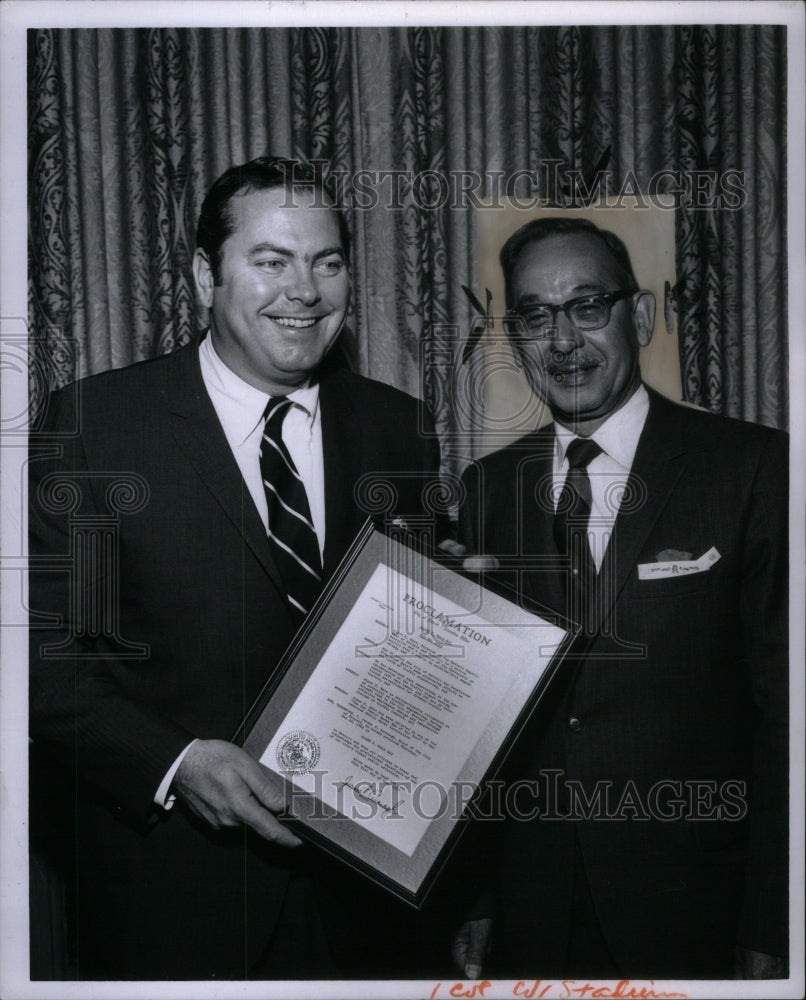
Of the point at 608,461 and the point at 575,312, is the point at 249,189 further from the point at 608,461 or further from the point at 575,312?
the point at 608,461

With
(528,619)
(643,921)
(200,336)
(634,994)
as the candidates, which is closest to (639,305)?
(528,619)

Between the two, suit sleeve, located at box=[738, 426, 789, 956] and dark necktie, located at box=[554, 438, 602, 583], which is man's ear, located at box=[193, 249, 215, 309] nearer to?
dark necktie, located at box=[554, 438, 602, 583]

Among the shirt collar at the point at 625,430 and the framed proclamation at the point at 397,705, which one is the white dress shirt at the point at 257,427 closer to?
the framed proclamation at the point at 397,705

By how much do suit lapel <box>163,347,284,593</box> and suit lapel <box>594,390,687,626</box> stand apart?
0.59 m

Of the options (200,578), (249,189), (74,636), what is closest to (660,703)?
(200,578)

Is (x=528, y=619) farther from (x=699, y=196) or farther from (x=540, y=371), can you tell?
(x=699, y=196)

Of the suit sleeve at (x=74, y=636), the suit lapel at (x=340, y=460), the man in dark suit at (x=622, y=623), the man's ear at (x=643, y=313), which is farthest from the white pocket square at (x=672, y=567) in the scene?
the suit sleeve at (x=74, y=636)

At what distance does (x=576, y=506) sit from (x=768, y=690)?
1.61 ft

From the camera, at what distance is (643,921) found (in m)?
1.73

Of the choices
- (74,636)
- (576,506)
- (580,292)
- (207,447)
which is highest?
(580,292)

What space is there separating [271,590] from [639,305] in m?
0.84

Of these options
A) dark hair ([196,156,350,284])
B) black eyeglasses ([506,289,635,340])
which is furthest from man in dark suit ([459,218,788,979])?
dark hair ([196,156,350,284])

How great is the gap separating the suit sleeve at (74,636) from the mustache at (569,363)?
32.7 inches

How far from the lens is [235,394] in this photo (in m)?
1.73
